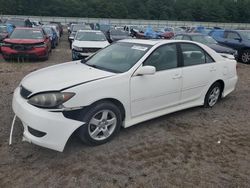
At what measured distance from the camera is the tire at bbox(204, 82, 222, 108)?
5.54 m

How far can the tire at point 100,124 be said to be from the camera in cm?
361

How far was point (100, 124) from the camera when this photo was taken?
150 inches

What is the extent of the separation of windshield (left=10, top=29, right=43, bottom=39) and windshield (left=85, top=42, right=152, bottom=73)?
23.9 ft

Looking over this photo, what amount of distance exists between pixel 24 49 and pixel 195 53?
24.9 feet

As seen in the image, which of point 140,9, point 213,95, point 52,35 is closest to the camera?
point 213,95

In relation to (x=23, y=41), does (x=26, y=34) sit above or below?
above

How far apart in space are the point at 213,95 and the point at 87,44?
252 inches

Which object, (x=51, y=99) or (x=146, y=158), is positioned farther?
(x=146, y=158)

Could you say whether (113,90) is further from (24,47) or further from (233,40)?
(233,40)

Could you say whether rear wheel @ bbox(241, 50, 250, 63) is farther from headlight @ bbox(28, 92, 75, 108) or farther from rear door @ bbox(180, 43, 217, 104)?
headlight @ bbox(28, 92, 75, 108)

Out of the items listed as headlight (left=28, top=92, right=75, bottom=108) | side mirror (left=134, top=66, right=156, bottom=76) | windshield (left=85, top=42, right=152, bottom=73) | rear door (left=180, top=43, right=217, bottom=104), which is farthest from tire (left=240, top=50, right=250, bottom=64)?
headlight (left=28, top=92, right=75, bottom=108)

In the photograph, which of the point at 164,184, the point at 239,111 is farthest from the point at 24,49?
the point at 164,184

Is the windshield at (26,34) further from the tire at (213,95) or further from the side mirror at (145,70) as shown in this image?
the side mirror at (145,70)

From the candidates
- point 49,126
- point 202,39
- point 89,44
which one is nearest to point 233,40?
point 202,39
